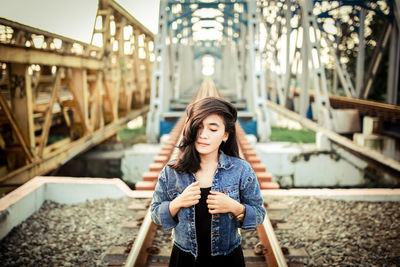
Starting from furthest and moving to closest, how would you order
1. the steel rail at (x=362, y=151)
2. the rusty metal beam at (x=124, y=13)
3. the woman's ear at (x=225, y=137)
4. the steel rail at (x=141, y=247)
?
the rusty metal beam at (x=124, y=13)
the steel rail at (x=362, y=151)
the steel rail at (x=141, y=247)
the woman's ear at (x=225, y=137)

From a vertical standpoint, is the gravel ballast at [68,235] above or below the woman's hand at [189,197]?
below

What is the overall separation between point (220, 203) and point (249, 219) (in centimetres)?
22

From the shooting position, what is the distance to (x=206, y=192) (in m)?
1.57

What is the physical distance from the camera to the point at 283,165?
7.92 metres

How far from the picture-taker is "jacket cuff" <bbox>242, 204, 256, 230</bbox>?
1.53m

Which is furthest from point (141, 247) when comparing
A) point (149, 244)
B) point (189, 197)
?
point (189, 197)

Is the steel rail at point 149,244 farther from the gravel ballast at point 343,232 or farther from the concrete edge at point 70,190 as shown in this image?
the concrete edge at point 70,190

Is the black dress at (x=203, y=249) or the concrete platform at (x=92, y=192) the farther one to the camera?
the concrete platform at (x=92, y=192)

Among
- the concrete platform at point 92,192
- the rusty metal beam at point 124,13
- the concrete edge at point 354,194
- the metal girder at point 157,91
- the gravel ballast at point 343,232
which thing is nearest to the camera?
the gravel ballast at point 343,232

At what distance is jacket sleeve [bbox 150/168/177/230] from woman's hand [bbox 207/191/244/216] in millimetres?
237

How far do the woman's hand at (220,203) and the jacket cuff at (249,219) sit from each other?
9cm

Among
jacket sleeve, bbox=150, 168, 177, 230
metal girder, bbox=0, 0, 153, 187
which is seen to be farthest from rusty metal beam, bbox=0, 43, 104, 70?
jacket sleeve, bbox=150, 168, 177, 230

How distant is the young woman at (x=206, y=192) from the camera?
5.08 feet

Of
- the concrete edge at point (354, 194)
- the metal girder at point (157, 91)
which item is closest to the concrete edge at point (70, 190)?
the concrete edge at point (354, 194)
